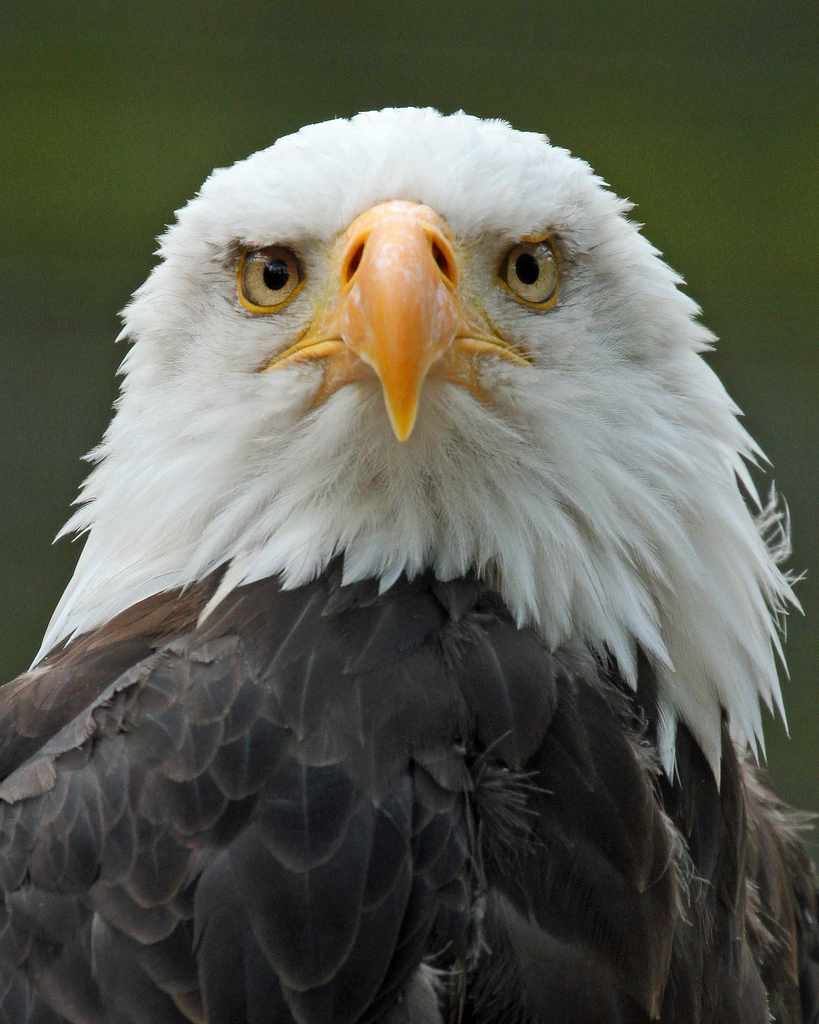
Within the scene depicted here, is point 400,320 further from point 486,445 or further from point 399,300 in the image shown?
point 486,445

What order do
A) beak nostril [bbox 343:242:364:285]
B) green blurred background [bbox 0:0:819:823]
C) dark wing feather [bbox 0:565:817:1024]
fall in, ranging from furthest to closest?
green blurred background [bbox 0:0:819:823] → beak nostril [bbox 343:242:364:285] → dark wing feather [bbox 0:565:817:1024]

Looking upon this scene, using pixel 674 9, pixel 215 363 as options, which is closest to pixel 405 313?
pixel 215 363

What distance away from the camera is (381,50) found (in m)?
4.72

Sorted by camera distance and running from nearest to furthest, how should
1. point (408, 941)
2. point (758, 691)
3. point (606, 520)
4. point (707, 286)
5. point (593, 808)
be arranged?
point (408, 941) < point (593, 808) < point (606, 520) < point (758, 691) < point (707, 286)

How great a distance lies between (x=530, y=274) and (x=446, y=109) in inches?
129

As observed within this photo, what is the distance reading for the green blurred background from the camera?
14.4 ft

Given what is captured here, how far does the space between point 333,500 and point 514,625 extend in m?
0.24

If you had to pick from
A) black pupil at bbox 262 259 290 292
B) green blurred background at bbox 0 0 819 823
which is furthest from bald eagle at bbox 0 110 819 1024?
green blurred background at bbox 0 0 819 823

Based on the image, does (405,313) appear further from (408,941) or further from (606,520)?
(408,941)

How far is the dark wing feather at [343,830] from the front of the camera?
1326mm

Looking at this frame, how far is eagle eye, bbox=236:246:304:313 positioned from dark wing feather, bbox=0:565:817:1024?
325 millimetres

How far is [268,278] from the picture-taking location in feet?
5.21

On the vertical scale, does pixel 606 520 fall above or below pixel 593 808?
above

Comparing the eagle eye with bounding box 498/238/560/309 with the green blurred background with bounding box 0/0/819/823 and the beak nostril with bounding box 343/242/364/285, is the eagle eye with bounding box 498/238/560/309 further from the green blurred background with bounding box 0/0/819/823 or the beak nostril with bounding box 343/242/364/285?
the green blurred background with bounding box 0/0/819/823
